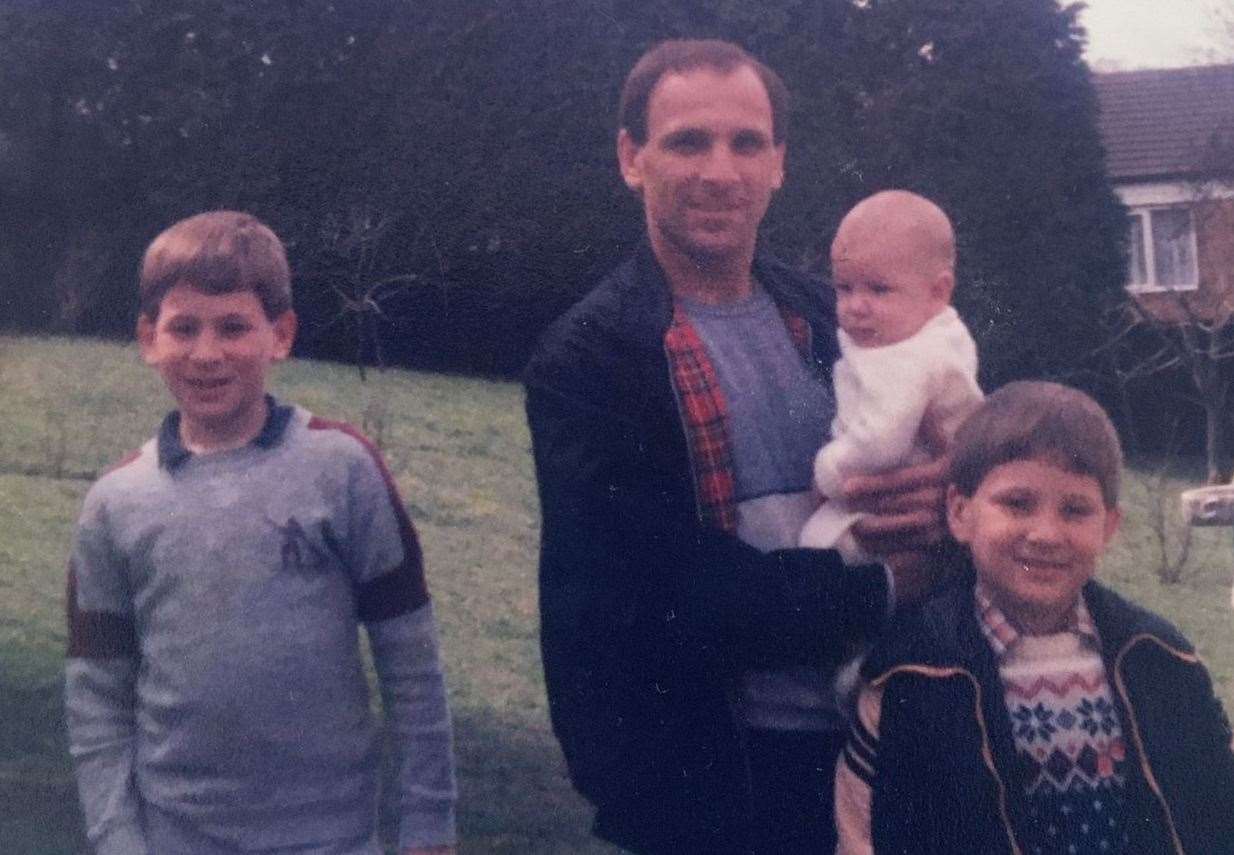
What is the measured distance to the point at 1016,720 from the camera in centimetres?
180

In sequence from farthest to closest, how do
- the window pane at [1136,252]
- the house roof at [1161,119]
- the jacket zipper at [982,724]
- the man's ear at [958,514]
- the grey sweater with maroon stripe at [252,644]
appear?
the house roof at [1161,119] → the window pane at [1136,252] → the grey sweater with maroon stripe at [252,644] → the man's ear at [958,514] → the jacket zipper at [982,724]

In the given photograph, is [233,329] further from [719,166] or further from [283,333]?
[719,166]

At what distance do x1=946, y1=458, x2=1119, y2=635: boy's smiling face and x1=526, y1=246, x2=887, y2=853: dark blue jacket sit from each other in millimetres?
148

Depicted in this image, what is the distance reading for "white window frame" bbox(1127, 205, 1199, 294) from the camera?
4.36 meters

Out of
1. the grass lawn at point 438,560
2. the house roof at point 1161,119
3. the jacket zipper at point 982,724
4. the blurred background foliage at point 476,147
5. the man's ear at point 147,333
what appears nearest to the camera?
the jacket zipper at point 982,724

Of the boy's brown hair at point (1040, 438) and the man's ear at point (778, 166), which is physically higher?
the man's ear at point (778, 166)

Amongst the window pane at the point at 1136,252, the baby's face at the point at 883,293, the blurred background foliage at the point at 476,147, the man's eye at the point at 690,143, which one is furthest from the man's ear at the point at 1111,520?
the window pane at the point at 1136,252

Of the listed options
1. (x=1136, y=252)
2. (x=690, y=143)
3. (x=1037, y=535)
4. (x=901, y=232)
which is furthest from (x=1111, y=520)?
(x=1136, y=252)

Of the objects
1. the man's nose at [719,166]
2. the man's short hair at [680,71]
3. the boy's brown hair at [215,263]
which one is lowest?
the boy's brown hair at [215,263]

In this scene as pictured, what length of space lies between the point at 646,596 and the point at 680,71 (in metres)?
0.68

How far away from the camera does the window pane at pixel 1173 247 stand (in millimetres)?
4426

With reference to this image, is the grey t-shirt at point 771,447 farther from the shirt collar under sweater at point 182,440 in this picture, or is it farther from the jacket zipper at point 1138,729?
the shirt collar under sweater at point 182,440

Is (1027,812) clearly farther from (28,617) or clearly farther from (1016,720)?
(28,617)

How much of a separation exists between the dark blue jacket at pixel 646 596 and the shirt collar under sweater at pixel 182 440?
1.18ft
